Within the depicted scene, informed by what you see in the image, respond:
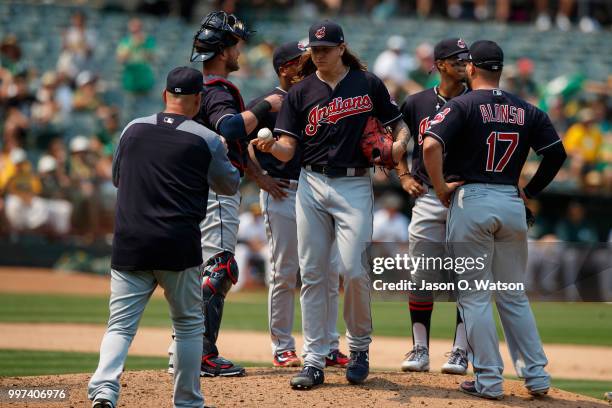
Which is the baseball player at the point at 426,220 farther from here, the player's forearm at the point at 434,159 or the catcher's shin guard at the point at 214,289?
the catcher's shin guard at the point at 214,289

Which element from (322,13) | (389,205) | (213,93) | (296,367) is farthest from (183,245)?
(322,13)

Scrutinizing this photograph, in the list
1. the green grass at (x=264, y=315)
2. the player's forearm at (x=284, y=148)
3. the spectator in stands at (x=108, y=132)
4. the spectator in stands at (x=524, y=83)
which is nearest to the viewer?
the player's forearm at (x=284, y=148)

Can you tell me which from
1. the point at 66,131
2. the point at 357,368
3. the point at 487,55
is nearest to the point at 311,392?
the point at 357,368

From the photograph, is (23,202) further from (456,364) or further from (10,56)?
(456,364)

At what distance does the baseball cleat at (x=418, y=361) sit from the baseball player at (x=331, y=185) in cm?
→ 78

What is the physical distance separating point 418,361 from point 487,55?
231 centimetres

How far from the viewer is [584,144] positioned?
665 inches

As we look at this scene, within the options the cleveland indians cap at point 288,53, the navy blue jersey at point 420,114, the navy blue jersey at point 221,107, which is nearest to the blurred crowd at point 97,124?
the navy blue jersey at point 420,114

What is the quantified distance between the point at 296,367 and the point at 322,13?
15621mm

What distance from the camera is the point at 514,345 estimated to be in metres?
6.36

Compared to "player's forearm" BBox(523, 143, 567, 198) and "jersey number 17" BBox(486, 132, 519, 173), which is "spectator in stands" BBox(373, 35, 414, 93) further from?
"jersey number 17" BBox(486, 132, 519, 173)

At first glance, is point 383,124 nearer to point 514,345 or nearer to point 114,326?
point 514,345

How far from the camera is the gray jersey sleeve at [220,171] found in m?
5.69

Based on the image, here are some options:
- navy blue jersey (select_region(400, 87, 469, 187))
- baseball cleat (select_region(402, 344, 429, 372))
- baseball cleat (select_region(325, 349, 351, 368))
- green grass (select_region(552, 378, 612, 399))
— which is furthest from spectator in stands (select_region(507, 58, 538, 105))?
baseball cleat (select_region(325, 349, 351, 368))
